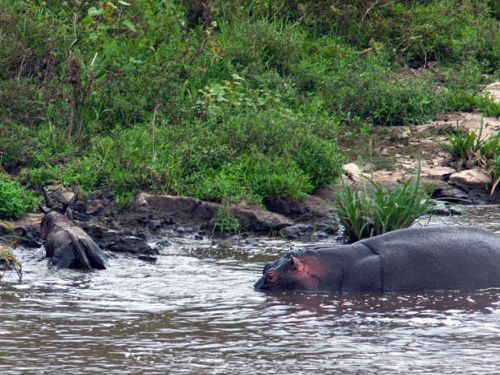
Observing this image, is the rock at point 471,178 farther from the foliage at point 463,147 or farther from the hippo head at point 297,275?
the hippo head at point 297,275

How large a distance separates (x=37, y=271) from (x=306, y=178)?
2.75 metres

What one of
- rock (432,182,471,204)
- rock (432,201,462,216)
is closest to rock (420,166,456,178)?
rock (432,182,471,204)

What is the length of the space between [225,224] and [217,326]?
2.61 metres

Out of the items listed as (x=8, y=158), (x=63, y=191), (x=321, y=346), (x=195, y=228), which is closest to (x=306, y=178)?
(x=195, y=228)

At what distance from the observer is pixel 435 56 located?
12.5m

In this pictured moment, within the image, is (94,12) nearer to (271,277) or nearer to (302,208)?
(302,208)

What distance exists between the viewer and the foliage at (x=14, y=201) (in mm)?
8102

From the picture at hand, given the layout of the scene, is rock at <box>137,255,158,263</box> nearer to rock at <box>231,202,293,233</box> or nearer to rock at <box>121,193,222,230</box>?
rock at <box>121,193,222,230</box>

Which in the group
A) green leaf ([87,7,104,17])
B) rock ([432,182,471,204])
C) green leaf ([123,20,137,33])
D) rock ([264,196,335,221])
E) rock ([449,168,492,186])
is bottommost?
rock ([264,196,335,221])

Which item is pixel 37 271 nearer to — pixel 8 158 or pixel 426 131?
pixel 8 158

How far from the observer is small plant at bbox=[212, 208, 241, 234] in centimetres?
833

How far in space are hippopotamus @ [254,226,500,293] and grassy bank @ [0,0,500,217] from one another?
2026 mm

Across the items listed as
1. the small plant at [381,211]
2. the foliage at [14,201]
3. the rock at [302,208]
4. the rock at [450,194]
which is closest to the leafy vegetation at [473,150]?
the rock at [450,194]

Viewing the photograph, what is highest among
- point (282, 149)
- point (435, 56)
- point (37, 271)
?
point (435, 56)
